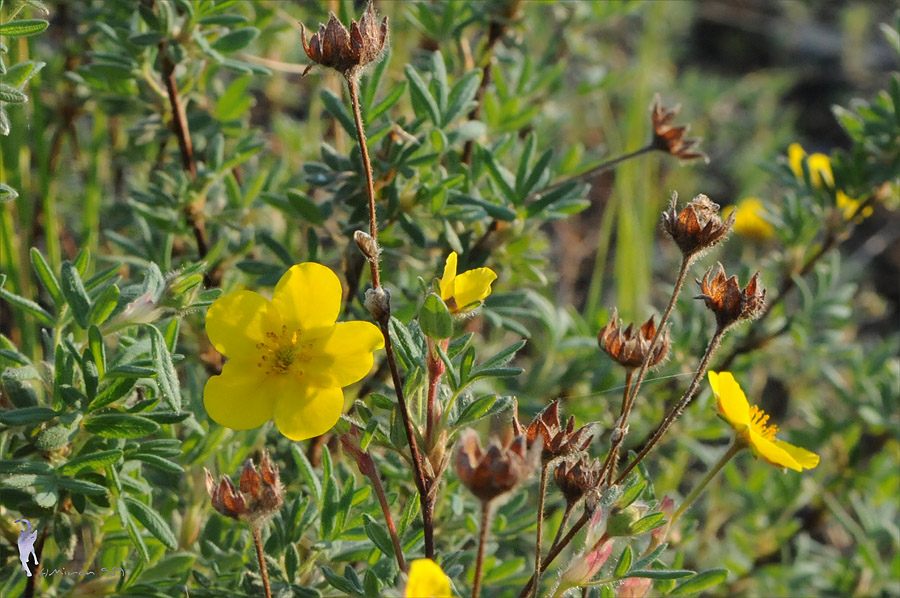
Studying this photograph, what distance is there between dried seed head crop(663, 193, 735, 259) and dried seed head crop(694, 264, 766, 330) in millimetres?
43

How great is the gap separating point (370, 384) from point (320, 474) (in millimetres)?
297

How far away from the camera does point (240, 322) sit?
1318 mm

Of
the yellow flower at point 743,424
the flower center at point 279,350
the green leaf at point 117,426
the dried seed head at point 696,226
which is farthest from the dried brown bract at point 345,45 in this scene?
the yellow flower at point 743,424

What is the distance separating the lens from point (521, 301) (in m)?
1.81

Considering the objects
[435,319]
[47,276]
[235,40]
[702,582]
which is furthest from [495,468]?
[235,40]

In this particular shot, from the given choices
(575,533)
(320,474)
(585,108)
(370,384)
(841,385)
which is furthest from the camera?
(585,108)

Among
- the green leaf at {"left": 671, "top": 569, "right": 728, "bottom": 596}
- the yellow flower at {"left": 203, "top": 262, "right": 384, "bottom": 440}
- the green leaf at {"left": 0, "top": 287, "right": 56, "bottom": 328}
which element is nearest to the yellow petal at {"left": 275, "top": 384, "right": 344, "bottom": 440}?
the yellow flower at {"left": 203, "top": 262, "right": 384, "bottom": 440}

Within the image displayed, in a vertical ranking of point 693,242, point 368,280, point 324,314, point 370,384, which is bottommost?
point 370,384

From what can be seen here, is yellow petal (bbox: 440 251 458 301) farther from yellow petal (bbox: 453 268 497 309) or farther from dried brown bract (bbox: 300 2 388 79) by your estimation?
dried brown bract (bbox: 300 2 388 79)

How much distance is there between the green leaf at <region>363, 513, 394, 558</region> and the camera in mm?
1306

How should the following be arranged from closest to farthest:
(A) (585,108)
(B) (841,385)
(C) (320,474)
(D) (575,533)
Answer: (D) (575,533)
(C) (320,474)
(B) (841,385)
(A) (585,108)

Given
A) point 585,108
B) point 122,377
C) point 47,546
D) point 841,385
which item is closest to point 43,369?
point 122,377

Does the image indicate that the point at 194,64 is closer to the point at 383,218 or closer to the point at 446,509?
the point at 383,218

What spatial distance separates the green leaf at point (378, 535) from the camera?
51.4 inches
